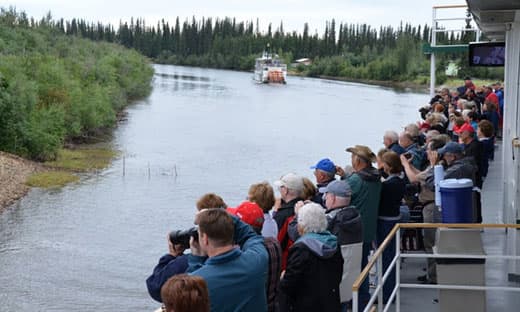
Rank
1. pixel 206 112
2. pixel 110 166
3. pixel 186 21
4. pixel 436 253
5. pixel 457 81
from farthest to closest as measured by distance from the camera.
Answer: pixel 186 21, pixel 457 81, pixel 206 112, pixel 110 166, pixel 436 253

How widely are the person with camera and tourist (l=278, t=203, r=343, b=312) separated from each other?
0.83 m

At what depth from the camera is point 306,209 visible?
493 cm

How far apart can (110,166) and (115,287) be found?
555 inches

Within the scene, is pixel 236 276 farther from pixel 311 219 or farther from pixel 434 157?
pixel 434 157

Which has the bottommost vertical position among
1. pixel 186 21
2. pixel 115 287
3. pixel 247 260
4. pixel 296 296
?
pixel 115 287

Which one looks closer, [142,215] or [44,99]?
[142,215]

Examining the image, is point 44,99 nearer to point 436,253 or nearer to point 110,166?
point 110,166

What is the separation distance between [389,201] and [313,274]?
7.34 ft

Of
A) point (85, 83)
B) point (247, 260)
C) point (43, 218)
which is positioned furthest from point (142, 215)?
point (85, 83)

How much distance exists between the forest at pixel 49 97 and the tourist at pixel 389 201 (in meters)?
22.2

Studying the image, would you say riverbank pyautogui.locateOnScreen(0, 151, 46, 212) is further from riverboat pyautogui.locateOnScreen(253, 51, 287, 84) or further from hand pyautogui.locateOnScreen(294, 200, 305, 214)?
riverboat pyautogui.locateOnScreen(253, 51, 287, 84)

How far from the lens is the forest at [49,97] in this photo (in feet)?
92.0

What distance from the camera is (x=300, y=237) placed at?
5.00 metres

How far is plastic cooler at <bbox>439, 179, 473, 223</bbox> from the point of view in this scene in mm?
6234
